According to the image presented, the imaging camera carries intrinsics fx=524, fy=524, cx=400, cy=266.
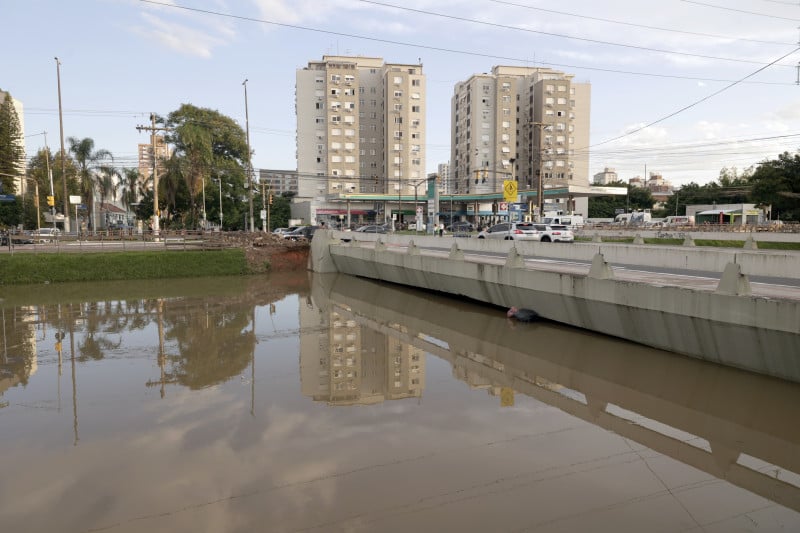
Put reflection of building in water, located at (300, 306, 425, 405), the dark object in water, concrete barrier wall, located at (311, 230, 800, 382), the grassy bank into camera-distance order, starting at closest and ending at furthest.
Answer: concrete barrier wall, located at (311, 230, 800, 382), reflection of building in water, located at (300, 306, 425, 405), the dark object in water, the grassy bank

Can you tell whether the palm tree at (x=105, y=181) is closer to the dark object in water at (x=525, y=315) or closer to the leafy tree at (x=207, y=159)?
the leafy tree at (x=207, y=159)

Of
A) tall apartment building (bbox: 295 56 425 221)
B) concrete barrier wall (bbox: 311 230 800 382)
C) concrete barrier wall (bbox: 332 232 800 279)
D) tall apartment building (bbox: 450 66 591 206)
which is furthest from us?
tall apartment building (bbox: 450 66 591 206)

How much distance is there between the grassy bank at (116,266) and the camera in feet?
86.9

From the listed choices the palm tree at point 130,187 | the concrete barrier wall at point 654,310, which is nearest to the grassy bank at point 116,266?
the concrete barrier wall at point 654,310

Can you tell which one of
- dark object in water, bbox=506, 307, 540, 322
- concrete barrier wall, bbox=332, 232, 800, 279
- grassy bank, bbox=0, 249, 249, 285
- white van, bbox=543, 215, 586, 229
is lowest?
dark object in water, bbox=506, 307, 540, 322

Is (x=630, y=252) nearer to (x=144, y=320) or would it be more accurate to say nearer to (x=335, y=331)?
(x=335, y=331)


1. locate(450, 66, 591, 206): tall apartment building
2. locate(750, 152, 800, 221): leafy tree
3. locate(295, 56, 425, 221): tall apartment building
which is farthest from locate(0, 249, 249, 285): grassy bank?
locate(450, 66, 591, 206): tall apartment building

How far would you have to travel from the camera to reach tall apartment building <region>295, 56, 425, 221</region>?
8212 cm

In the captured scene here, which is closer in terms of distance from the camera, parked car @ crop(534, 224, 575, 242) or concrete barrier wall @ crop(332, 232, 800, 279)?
concrete barrier wall @ crop(332, 232, 800, 279)

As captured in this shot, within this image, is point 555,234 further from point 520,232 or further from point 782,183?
point 782,183

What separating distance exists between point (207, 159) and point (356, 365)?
144 feet

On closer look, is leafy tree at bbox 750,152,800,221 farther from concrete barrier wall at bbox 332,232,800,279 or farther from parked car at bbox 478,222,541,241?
concrete barrier wall at bbox 332,232,800,279

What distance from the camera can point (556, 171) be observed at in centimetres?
8975

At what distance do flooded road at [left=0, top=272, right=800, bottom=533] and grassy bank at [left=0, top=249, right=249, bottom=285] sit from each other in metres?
14.0
